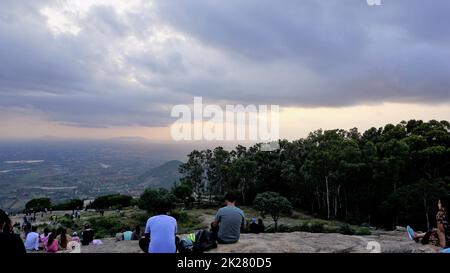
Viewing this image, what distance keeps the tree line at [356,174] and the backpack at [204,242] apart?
24.8 metres

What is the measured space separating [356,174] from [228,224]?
30.6 metres

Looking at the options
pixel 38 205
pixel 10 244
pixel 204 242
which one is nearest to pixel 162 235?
pixel 204 242

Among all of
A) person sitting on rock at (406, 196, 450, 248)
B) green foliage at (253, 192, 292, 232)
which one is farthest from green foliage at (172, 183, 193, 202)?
person sitting on rock at (406, 196, 450, 248)

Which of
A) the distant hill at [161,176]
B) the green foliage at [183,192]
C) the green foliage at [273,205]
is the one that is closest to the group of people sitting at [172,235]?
the green foliage at [273,205]

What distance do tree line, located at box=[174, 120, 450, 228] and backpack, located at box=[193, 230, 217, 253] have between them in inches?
975

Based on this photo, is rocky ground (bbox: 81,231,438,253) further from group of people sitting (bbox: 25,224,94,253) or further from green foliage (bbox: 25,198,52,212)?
green foliage (bbox: 25,198,52,212)

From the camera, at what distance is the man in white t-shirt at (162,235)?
20.6ft

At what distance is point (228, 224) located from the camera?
25.2 ft

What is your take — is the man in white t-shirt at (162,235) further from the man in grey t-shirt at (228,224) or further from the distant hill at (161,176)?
the distant hill at (161,176)
